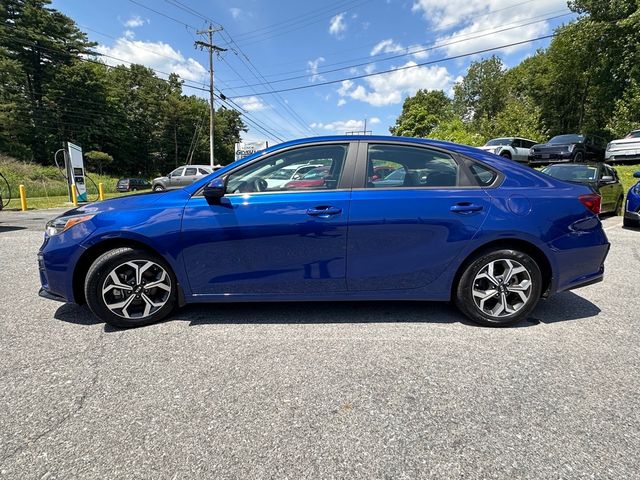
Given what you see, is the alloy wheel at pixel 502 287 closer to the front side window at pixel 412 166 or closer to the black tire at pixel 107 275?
the front side window at pixel 412 166

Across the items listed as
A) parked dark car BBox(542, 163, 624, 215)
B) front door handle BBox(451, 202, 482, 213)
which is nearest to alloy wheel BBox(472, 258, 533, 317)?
front door handle BBox(451, 202, 482, 213)

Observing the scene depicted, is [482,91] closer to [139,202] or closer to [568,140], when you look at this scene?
[568,140]

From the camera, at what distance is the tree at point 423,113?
175 feet

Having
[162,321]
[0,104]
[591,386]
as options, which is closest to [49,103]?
[0,104]

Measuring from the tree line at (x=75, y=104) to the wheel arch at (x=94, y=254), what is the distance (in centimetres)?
3635

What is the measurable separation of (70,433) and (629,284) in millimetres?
5547

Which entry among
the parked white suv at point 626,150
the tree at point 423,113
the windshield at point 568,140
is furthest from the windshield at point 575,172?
the tree at point 423,113

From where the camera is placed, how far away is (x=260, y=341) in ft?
8.87

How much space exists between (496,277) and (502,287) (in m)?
0.10

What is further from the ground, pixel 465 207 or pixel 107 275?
pixel 465 207

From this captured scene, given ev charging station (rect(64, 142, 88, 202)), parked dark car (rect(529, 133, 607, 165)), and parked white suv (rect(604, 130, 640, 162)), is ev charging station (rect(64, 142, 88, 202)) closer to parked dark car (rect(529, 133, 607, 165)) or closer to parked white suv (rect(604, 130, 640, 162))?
parked dark car (rect(529, 133, 607, 165))

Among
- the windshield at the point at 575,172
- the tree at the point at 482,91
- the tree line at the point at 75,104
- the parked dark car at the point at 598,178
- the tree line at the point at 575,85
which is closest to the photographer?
the parked dark car at the point at 598,178

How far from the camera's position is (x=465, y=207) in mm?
2797

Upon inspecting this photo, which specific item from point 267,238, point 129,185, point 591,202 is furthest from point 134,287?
point 129,185
